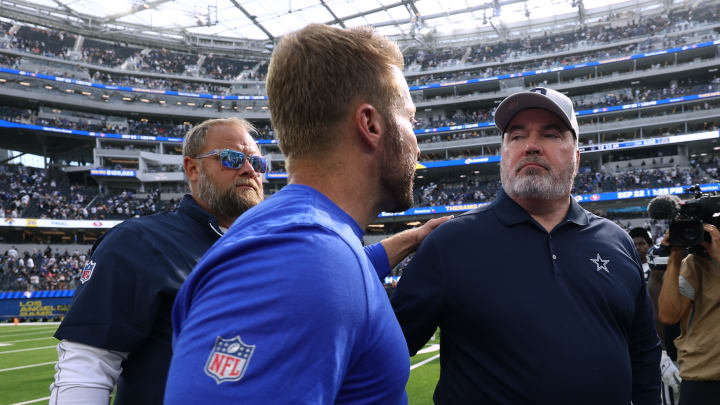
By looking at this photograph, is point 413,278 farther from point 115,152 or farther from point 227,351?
point 115,152

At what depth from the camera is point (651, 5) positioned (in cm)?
5584

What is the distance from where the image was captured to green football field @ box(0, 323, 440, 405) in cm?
704

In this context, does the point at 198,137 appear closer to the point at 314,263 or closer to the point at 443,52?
the point at 314,263

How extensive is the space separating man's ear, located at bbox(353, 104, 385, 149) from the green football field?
5874 millimetres

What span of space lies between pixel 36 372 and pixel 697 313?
11252 millimetres

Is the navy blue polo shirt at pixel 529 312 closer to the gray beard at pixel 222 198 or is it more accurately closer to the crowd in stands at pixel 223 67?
the gray beard at pixel 222 198

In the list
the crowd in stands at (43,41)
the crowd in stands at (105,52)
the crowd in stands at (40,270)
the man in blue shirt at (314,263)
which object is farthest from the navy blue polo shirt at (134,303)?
the crowd in stands at (105,52)

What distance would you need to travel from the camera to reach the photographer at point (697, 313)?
3242 millimetres

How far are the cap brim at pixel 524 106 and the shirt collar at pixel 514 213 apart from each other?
1.48 feet

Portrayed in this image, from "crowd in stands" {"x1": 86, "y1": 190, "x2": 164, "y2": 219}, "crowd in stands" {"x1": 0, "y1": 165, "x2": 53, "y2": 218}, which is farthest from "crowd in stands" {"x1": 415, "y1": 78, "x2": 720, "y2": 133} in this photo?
"crowd in stands" {"x1": 0, "y1": 165, "x2": 53, "y2": 218}

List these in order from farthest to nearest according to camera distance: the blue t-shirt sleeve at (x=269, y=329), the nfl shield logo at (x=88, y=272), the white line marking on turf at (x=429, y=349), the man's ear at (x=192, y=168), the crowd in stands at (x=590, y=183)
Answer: the crowd in stands at (x=590, y=183), the white line marking on turf at (x=429, y=349), the man's ear at (x=192, y=168), the nfl shield logo at (x=88, y=272), the blue t-shirt sleeve at (x=269, y=329)

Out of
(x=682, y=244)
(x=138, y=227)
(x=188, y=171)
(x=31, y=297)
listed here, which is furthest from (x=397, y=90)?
(x=31, y=297)

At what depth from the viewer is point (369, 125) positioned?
1.29m

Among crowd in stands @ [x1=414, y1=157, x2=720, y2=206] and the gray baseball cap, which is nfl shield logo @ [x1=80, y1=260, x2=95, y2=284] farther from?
crowd in stands @ [x1=414, y1=157, x2=720, y2=206]
